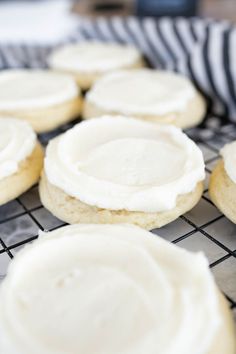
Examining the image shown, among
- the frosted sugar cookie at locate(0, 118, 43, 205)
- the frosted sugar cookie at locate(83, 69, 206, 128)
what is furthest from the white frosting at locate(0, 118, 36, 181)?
the frosted sugar cookie at locate(83, 69, 206, 128)

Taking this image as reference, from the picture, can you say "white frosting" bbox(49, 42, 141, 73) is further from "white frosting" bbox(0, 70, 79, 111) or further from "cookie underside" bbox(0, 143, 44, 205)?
"cookie underside" bbox(0, 143, 44, 205)

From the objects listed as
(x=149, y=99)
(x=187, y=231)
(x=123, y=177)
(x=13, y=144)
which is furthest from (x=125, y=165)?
(x=149, y=99)

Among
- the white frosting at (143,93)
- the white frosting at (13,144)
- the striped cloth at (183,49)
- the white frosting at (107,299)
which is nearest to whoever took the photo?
the white frosting at (107,299)

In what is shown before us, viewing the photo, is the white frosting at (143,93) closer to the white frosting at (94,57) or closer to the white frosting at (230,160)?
the white frosting at (94,57)

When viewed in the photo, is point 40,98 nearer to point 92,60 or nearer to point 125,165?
point 92,60

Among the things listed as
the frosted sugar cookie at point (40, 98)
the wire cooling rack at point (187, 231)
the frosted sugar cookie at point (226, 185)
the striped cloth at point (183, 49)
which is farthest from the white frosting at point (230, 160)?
A: the frosted sugar cookie at point (40, 98)

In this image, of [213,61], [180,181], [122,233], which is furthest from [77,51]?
[122,233]

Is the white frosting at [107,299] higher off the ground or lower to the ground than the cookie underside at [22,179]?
higher
